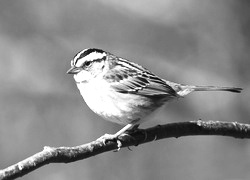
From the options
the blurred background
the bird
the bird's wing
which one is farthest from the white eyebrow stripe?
the blurred background

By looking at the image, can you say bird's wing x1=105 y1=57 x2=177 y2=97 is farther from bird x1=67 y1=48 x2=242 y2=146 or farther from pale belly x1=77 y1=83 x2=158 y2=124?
pale belly x1=77 y1=83 x2=158 y2=124

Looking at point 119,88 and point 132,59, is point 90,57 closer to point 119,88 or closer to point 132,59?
point 119,88

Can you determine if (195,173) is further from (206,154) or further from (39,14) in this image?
(39,14)

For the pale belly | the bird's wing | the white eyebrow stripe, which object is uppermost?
the white eyebrow stripe

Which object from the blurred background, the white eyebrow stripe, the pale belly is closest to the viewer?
the pale belly

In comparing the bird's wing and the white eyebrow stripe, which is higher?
the white eyebrow stripe

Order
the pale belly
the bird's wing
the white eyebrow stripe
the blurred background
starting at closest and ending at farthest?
the pale belly
the white eyebrow stripe
the bird's wing
the blurred background

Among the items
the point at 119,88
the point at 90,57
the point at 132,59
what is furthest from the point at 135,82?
the point at 132,59

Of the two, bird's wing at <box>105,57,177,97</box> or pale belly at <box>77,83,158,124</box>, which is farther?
bird's wing at <box>105,57,177,97</box>
